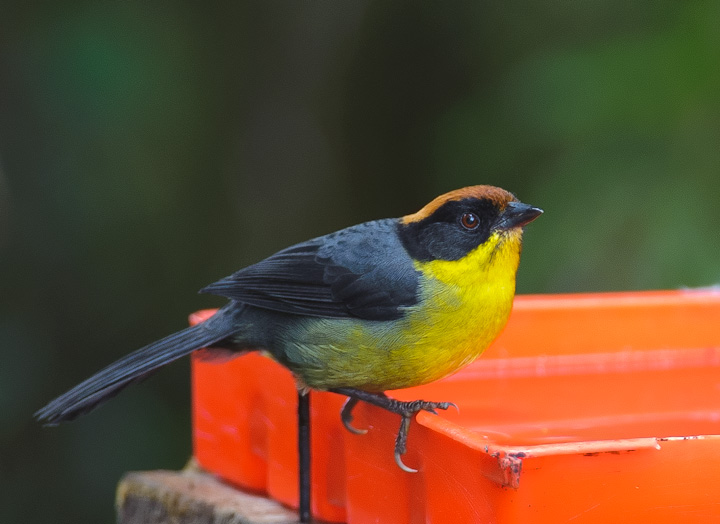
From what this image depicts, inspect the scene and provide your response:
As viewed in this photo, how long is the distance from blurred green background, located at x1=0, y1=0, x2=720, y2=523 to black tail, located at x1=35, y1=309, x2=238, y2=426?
4.64ft

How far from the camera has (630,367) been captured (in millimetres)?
3395

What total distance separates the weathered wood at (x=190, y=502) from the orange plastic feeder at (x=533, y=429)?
6 cm

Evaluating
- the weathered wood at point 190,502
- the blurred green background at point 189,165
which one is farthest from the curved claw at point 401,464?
the blurred green background at point 189,165

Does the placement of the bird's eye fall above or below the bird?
above

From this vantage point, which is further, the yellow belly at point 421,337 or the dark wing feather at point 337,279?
the dark wing feather at point 337,279

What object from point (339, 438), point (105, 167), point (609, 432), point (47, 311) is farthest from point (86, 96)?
point (609, 432)

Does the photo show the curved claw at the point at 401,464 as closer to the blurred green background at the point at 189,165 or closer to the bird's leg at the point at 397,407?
the bird's leg at the point at 397,407

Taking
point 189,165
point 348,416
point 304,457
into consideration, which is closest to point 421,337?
point 348,416

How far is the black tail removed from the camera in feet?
9.19

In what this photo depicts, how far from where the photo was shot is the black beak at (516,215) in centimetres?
282

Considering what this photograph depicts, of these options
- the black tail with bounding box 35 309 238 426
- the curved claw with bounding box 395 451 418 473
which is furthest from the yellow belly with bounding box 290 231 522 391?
the curved claw with bounding box 395 451 418 473

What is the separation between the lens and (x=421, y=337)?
8.77 feet

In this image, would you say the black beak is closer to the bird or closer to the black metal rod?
the bird

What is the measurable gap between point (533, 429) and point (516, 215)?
26.1 inches
